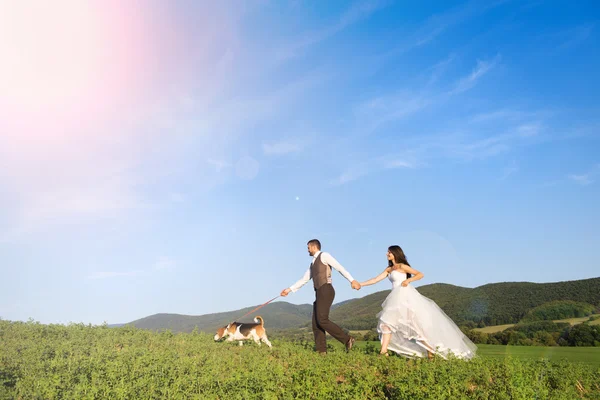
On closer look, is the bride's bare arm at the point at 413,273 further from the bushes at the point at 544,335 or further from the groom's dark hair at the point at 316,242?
the bushes at the point at 544,335

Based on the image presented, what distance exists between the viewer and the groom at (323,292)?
10648 millimetres

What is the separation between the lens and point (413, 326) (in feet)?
33.7

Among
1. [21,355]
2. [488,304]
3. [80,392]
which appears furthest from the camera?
[488,304]

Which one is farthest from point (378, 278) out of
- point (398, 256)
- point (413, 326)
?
point (413, 326)

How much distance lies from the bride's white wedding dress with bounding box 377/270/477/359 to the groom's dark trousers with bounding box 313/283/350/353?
3.50 feet

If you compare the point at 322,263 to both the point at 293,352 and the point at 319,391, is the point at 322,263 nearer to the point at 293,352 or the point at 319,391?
the point at 293,352

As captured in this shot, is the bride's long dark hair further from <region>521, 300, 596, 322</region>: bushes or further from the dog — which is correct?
<region>521, 300, 596, 322</region>: bushes

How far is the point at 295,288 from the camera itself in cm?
1172

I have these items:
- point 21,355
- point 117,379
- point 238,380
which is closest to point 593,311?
point 238,380

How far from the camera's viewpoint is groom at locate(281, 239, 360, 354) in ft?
34.9

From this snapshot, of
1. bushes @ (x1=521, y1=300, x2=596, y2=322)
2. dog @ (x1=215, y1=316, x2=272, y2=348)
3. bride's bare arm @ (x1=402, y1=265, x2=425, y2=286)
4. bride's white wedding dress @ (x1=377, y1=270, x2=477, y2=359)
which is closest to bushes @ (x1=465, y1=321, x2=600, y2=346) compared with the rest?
bushes @ (x1=521, y1=300, x2=596, y2=322)

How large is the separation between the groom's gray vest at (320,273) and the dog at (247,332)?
2483mm

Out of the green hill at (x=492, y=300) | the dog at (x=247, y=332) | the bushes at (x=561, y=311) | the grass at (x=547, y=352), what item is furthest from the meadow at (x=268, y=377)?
the green hill at (x=492, y=300)

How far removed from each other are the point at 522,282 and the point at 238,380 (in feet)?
87.7
